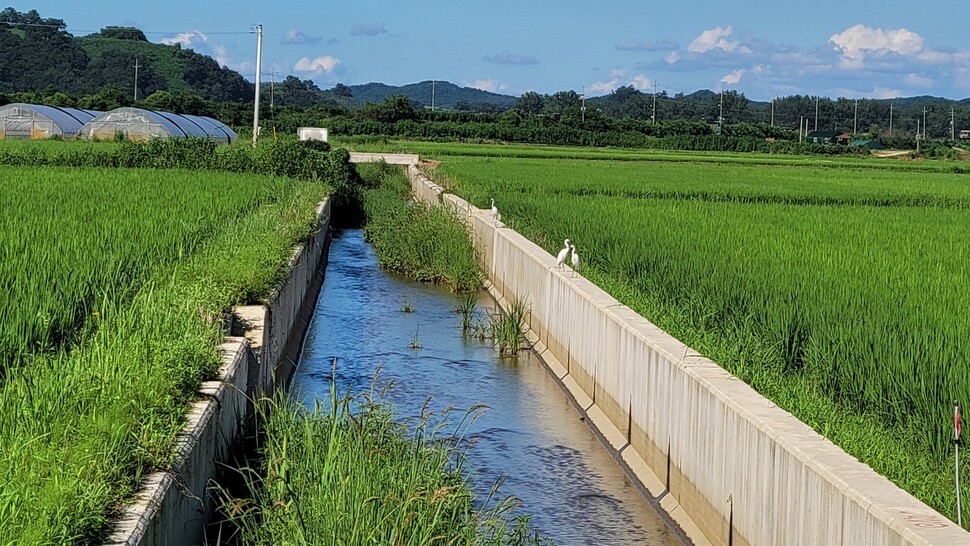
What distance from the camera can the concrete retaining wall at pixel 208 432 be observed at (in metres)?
4.70

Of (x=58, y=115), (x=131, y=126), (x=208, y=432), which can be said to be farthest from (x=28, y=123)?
(x=208, y=432)

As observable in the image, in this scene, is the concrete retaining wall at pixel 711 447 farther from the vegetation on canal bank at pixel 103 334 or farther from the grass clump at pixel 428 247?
the grass clump at pixel 428 247

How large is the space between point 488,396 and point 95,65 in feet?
427

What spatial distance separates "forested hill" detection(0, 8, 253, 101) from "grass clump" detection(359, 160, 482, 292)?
317ft

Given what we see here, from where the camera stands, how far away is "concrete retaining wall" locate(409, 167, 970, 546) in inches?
201

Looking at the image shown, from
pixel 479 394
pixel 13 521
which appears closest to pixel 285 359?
pixel 479 394

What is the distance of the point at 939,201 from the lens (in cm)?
2773

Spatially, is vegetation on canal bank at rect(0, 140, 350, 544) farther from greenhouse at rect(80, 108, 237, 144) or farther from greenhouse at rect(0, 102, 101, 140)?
greenhouse at rect(0, 102, 101, 140)

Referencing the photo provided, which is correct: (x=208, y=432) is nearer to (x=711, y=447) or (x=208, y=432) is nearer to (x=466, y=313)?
(x=711, y=447)

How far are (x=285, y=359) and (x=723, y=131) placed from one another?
91.2 metres

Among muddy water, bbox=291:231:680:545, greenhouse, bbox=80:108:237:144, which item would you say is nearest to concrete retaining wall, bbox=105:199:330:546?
muddy water, bbox=291:231:680:545

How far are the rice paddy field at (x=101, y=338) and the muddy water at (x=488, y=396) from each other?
1352 millimetres

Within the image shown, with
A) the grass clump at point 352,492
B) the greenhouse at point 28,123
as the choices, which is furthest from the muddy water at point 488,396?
the greenhouse at point 28,123

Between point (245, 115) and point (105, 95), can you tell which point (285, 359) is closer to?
point (105, 95)
